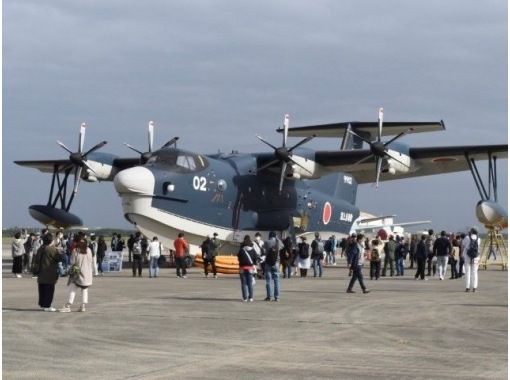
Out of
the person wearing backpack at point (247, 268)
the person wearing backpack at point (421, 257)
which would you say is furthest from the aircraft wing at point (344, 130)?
the person wearing backpack at point (247, 268)

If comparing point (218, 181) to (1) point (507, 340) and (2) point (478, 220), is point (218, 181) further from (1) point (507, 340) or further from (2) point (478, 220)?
(1) point (507, 340)

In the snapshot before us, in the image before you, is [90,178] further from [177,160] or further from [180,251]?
[180,251]

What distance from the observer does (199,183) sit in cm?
3022

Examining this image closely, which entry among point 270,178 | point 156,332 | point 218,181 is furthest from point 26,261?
point 156,332

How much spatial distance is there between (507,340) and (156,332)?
4786mm

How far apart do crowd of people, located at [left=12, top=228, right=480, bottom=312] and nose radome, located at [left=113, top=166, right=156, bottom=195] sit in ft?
5.52

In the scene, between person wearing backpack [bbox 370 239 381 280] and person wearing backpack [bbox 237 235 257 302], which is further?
person wearing backpack [bbox 370 239 381 280]

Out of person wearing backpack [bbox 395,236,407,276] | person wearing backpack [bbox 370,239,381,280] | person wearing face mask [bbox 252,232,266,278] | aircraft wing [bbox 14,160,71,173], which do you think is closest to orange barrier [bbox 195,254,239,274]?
person wearing face mask [bbox 252,232,266,278]

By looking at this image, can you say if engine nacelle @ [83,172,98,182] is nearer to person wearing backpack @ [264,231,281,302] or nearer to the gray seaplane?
the gray seaplane

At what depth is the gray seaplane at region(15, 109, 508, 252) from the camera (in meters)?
29.0

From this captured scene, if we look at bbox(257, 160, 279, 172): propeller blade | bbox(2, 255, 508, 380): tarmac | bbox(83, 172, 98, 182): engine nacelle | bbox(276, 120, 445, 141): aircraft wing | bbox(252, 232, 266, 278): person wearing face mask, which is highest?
bbox(276, 120, 445, 141): aircraft wing

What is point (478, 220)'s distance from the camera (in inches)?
1148

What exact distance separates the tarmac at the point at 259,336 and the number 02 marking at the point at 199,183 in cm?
1038

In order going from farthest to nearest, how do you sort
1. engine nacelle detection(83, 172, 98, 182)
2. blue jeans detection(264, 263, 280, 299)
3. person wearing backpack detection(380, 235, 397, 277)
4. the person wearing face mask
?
engine nacelle detection(83, 172, 98, 182), person wearing backpack detection(380, 235, 397, 277), the person wearing face mask, blue jeans detection(264, 263, 280, 299)
